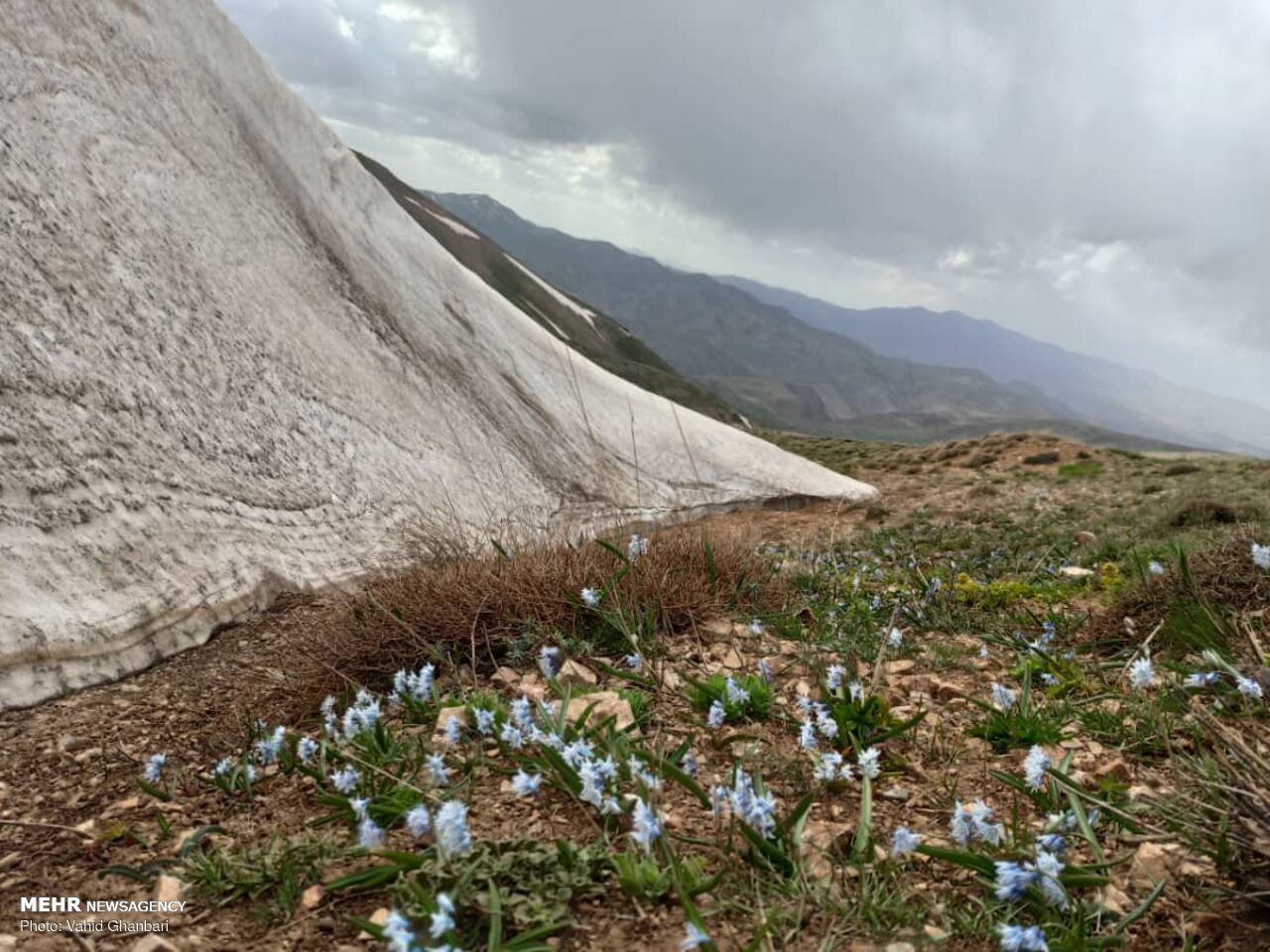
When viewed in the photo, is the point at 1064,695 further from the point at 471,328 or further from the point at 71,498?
the point at 471,328

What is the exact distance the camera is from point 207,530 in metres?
6.22

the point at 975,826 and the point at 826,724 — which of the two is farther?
the point at 826,724

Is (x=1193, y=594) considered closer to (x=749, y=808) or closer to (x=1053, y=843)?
(x=1053, y=843)

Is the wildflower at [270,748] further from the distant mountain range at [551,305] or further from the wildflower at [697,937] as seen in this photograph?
the distant mountain range at [551,305]

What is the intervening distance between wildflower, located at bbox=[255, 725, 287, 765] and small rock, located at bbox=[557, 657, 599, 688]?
4.51ft

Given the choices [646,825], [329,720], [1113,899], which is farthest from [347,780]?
[1113,899]

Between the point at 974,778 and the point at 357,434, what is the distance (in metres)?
6.85

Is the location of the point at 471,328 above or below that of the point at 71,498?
above

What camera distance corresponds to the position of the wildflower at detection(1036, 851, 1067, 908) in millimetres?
2285

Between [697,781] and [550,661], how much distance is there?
1.27 metres

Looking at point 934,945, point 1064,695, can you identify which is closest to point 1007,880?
point 934,945

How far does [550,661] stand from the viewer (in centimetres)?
426

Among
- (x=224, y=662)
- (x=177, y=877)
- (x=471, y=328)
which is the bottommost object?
(x=224, y=662)

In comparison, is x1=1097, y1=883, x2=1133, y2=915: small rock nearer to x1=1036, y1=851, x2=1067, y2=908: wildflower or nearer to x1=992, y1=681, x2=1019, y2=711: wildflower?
x1=1036, y1=851, x2=1067, y2=908: wildflower
